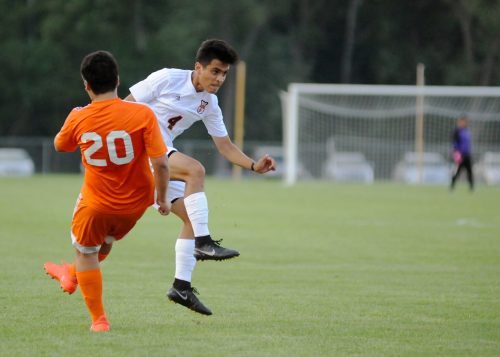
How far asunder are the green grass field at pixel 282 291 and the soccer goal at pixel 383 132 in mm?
19691

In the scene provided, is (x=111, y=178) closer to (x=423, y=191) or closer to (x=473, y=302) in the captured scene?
(x=473, y=302)

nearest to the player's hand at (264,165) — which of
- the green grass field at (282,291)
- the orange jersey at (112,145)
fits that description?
the green grass field at (282,291)

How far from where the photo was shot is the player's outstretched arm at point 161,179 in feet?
22.7

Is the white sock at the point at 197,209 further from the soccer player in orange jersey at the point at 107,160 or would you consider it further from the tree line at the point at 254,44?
the tree line at the point at 254,44

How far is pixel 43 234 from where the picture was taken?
15.9 meters

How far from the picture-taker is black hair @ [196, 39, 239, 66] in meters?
8.00

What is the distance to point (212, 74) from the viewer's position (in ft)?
26.7

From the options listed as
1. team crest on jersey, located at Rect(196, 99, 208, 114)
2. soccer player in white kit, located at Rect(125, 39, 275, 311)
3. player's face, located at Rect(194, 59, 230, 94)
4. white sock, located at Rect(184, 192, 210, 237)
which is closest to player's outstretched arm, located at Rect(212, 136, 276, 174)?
→ soccer player in white kit, located at Rect(125, 39, 275, 311)

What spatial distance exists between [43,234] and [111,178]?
30.2 feet

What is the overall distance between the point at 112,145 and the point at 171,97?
1591mm

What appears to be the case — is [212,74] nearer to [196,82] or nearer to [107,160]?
[196,82]

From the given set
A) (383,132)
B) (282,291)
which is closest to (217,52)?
(282,291)

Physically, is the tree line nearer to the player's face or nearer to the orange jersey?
the player's face

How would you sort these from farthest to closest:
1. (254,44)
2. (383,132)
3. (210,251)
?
(254,44), (383,132), (210,251)
